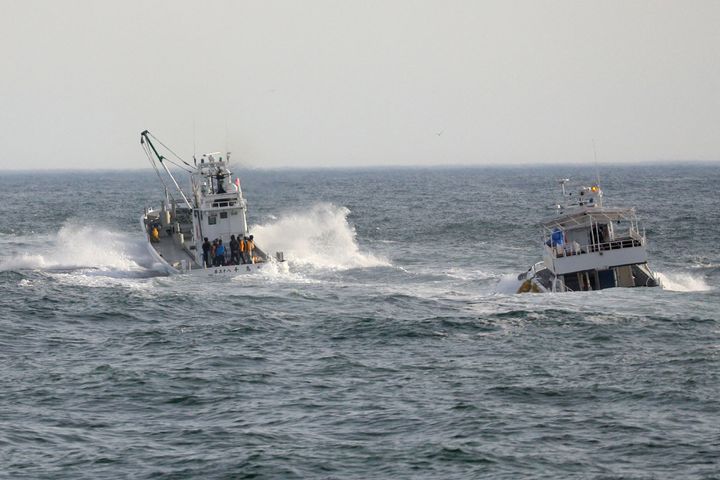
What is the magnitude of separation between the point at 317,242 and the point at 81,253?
17.3 meters

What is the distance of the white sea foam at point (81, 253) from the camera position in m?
61.3

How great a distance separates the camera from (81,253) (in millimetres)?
66250

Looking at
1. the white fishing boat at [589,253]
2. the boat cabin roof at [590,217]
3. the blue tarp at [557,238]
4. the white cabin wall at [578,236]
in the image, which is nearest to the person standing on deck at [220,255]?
the white fishing boat at [589,253]

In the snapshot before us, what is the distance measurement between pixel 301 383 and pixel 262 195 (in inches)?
5240

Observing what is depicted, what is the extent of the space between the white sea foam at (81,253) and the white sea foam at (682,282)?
29599 mm

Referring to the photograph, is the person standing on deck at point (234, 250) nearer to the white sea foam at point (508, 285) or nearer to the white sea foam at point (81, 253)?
the white sea foam at point (81, 253)

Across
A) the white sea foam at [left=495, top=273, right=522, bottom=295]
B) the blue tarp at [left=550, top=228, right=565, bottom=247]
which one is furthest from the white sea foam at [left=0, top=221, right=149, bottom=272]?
the blue tarp at [left=550, top=228, right=565, bottom=247]

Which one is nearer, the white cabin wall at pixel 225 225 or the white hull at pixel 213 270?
the white hull at pixel 213 270

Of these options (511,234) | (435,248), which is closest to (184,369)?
(435,248)

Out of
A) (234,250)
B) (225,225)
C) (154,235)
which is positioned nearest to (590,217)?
(234,250)

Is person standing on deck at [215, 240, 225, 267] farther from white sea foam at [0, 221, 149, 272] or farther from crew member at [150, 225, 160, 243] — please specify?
crew member at [150, 225, 160, 243]

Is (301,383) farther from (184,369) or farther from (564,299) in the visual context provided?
(564,299)

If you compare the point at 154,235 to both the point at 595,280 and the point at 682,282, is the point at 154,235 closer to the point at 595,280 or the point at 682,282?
the point at 595,280

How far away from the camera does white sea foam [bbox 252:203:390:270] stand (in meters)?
65.3
